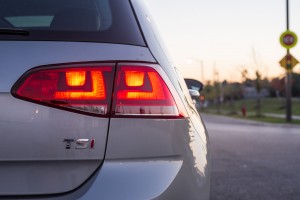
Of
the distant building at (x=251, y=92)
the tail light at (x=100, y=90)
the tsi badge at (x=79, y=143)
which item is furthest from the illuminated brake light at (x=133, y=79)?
the distant building at (x=251, y=92)

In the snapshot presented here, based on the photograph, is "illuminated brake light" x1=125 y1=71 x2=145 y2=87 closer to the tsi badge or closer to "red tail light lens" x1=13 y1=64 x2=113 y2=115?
"red tail light lens" x1=13 y1=64 x2=113 y2=115

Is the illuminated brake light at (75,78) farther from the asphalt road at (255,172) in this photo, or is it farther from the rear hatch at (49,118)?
the asphalt road at (255,172)

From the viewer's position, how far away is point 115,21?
207 cm

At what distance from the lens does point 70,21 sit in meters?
2.06

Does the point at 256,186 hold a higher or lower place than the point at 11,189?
lower

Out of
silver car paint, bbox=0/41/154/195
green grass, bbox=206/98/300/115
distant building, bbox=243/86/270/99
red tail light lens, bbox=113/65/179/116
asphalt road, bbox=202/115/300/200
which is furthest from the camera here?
distant building, bbox=243/86/270/99

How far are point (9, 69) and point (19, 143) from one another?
29cm

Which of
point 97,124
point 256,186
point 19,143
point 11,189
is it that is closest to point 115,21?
point 97,124

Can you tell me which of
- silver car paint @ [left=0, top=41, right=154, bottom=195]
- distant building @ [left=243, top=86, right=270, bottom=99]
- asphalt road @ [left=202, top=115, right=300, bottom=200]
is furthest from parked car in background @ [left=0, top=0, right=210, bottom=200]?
distant building @ [left=243, top=86, right=270, bottom=99]

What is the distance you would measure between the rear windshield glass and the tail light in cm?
14

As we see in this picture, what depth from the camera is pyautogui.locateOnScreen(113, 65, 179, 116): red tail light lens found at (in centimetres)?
192

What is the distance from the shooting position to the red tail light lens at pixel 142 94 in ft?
6.30

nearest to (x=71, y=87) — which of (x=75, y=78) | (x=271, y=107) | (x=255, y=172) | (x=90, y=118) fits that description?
(x=75, y=78)

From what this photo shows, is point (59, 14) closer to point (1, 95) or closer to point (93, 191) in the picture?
point (1, 95)
